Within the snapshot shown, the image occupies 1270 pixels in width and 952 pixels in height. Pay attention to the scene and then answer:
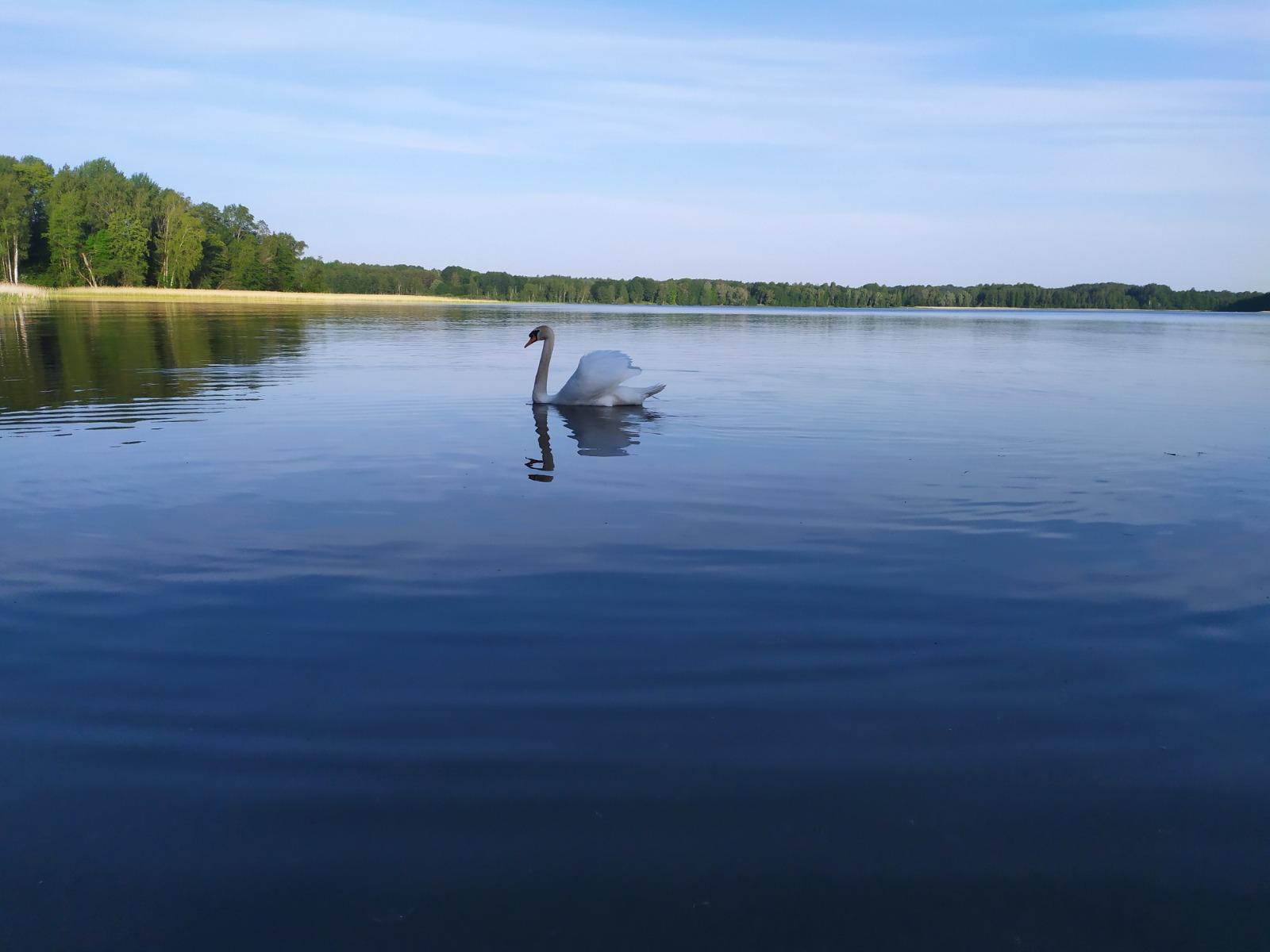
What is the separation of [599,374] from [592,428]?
1613mm

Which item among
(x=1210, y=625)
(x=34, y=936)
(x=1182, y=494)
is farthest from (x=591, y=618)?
(x=1182, y=494)

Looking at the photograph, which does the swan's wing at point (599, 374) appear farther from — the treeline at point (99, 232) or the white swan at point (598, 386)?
the treeline at point (99, 232)

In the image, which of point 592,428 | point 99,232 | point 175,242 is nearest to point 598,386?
point 592,428

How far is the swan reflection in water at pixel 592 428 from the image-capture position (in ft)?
38.4

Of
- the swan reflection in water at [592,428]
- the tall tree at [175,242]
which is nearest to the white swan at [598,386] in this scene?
the swan reflection in water at [592,428]

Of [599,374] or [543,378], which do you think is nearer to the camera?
[599,374]

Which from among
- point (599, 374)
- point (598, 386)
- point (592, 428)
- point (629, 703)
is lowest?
point (629, 703)

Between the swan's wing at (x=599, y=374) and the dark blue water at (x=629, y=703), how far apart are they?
13.9ft

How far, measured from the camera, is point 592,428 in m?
14.3

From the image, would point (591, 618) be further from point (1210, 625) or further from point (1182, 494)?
point (1182, 494)

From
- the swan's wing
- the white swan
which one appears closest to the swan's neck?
the white swan

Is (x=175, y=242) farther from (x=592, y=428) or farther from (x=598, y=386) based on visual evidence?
(x=592, y=428)

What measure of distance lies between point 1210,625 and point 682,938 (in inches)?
184

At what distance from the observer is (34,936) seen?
117 inches
